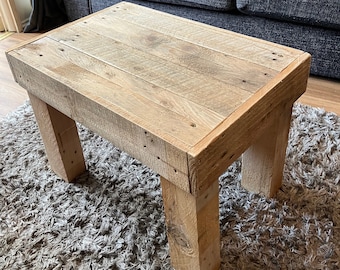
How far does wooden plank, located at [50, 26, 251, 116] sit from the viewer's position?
976 millimetres

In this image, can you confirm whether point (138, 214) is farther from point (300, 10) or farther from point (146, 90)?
point (300, 10)

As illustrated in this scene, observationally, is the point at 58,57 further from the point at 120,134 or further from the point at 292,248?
the point at 292,248

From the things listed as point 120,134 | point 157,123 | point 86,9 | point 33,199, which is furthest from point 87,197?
point 86,9

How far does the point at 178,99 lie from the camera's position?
0.99 meters

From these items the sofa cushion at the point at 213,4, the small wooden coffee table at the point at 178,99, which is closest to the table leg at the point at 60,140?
the small wooden coffee table at the point at 178,99

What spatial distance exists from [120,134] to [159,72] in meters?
0.20

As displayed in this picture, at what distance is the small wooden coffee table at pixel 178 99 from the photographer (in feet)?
3.00

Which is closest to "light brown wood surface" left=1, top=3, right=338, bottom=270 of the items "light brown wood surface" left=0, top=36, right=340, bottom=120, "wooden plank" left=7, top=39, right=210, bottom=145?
"wooden plank" left=7, top=39, right=210, bottom=145

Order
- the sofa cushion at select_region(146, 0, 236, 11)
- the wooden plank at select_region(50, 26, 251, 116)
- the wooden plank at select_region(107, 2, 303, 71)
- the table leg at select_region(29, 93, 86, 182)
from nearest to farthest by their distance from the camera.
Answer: the wooden plank at select_region(50, 26, 251, 116) → the wooden plank at select_region(107, 2, 303, 71) → the table leg at select_region(29, 93, 86, 182) → the sofa cushion at select_region(146, 0, 236, 11)

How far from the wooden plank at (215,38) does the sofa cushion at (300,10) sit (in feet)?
1.90

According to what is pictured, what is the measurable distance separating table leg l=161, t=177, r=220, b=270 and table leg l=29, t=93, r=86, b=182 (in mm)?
488

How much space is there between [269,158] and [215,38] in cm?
38

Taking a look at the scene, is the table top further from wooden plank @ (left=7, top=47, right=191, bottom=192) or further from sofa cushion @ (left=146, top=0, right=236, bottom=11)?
sofa cushion @ (left=146, top=0, right=236, bottom=11)

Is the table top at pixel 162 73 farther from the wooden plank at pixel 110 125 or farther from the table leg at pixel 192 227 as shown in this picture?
the table leg at pixel 192 227
